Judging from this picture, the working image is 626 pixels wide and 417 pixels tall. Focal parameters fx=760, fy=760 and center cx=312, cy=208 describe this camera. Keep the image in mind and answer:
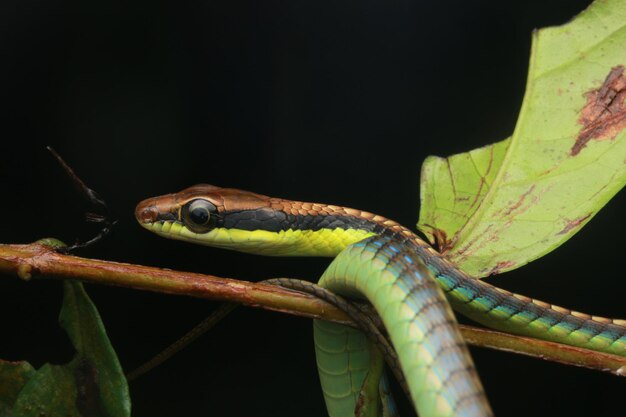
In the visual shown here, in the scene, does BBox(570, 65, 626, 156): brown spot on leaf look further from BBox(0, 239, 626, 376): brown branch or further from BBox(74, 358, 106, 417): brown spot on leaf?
BBox(74, 358, 106, 417): brown spot on leaf

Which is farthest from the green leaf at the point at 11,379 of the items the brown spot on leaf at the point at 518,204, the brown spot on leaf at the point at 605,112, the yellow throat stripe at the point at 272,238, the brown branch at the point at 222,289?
the brown spot on leaf at the point at 605,112

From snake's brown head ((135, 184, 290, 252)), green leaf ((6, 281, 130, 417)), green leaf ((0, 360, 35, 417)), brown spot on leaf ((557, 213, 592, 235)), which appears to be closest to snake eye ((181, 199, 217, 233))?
snake's brown head ((135, 184, 290, 252))

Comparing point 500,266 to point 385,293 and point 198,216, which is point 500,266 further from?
point 198,216

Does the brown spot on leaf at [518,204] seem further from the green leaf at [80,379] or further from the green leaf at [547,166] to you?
the green leaf at [80,379]

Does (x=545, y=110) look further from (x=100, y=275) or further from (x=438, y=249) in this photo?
(x=100, y=275)

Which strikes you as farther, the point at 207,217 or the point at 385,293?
the point at 207,217

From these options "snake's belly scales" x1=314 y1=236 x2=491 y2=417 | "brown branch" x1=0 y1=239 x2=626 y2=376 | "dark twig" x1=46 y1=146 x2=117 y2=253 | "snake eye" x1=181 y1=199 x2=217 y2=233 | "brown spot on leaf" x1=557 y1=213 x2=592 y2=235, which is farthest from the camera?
"snake eye" x1=181 y1=199 x2=217 y2=233

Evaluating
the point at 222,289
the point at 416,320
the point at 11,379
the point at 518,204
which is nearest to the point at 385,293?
the point at 416,320
